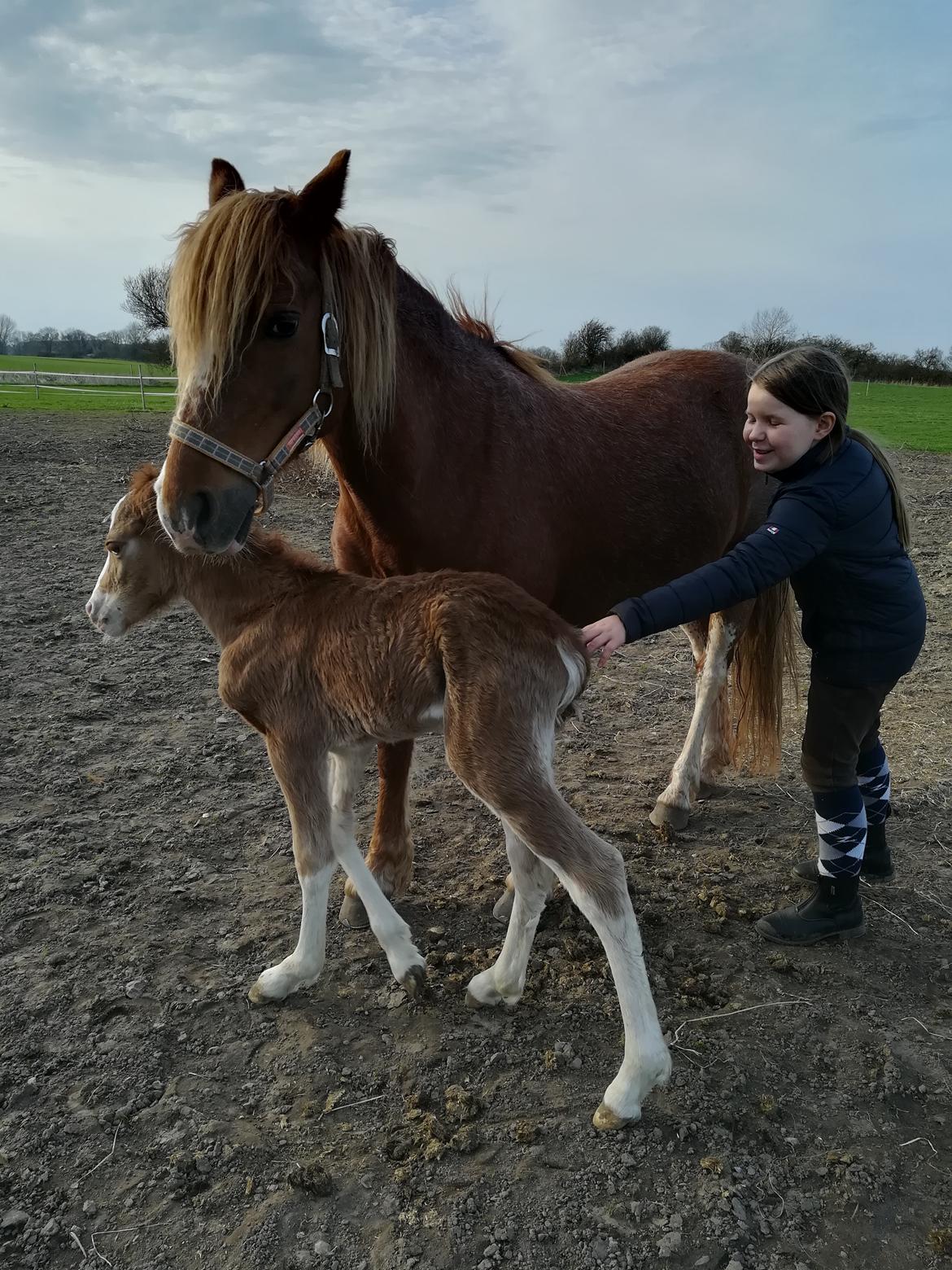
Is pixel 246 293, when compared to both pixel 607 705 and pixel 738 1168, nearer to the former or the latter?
pixel 738 1168

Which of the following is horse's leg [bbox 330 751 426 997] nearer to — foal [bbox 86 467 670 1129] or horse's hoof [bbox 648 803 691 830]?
foal [bbox 86 467 670 1129]

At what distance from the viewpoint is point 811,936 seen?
3.19 meters

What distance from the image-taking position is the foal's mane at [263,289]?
2.39m

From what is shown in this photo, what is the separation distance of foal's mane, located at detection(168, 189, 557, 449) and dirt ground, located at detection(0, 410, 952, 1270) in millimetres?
771

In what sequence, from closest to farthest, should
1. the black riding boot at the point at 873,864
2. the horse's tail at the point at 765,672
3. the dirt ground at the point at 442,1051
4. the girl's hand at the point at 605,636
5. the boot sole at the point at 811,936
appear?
the dirt ground at the point at 442,1051
the girl's hand at the point at 605,636
the boot sole at the point at 811,936
the black riding boot at the point at 873,864
the horse's tail at the point at 765,672

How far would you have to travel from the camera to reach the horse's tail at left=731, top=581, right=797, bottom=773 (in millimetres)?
4449

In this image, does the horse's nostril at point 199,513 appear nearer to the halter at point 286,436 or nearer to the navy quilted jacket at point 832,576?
the halter at point 286,436

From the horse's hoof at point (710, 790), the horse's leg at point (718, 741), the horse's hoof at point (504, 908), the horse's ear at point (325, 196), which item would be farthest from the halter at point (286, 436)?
the horse's hoof at point (710, 790)

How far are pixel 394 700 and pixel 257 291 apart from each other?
1.28 metres

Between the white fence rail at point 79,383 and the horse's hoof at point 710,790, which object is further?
the white fence rail at point 79,383

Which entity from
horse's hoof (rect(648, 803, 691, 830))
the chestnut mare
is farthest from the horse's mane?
horse's hoof (rect(648, 803, 691, 830))

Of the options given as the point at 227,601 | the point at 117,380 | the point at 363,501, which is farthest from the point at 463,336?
the point at 117,380

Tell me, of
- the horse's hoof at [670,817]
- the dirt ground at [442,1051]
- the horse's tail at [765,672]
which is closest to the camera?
the dirt ground at [442,1051]

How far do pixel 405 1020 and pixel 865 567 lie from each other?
221cm
